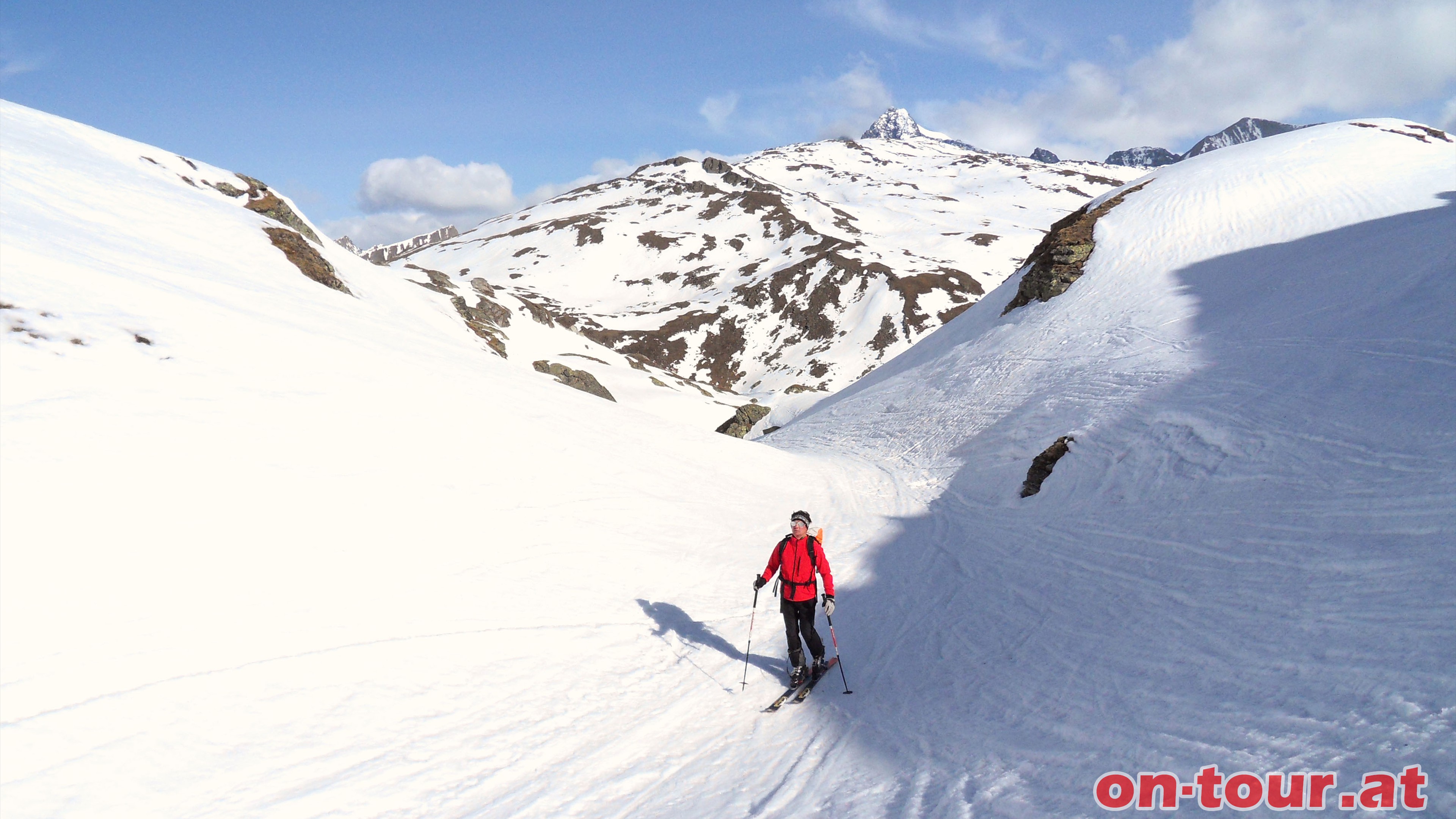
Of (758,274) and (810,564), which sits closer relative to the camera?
(810,564)

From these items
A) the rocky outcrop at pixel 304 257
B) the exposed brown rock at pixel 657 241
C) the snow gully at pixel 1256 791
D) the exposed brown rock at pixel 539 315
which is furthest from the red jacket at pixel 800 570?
the exposed brown rock at pixel 657 241

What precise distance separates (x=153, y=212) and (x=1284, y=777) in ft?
101

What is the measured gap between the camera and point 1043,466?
16172 millimetres

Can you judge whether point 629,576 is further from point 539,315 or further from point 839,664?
point 539,315

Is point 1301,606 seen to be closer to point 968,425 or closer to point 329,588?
point 329,588

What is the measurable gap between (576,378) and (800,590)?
3601 centimetres

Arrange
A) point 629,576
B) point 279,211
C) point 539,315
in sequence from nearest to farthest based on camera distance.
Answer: point 629,576
point 279,211
point 539,315

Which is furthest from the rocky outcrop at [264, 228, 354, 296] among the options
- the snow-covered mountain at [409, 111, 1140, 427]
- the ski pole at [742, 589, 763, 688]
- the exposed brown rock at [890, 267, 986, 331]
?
the exposed brown rock at [890, 267, 986, 331]

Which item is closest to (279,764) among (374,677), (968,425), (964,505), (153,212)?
(374,677)

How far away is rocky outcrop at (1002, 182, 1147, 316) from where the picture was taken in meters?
28.4

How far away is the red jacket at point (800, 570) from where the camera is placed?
819cm

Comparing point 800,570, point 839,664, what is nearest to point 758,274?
point 800,570

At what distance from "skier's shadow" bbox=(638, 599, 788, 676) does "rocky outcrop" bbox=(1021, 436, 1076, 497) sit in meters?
9.53

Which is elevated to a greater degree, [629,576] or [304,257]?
[304,257]
